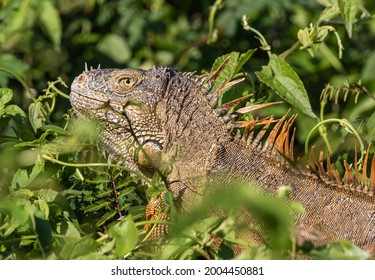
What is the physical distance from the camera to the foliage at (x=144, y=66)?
8.65ft

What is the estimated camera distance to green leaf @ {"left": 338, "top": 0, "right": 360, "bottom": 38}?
3.98m

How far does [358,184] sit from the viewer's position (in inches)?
138

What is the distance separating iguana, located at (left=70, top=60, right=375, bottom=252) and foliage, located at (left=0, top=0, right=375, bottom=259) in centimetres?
11

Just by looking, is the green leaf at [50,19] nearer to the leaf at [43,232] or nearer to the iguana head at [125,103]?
the iguana head at [125,103]

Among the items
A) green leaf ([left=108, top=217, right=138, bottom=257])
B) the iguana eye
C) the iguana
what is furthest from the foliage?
the iguana eye

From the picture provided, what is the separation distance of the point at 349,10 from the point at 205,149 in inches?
34.1

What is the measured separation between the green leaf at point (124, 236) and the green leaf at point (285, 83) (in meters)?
1.49

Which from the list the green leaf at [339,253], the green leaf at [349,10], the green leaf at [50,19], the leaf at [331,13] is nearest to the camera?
the green leaf at [339,253]

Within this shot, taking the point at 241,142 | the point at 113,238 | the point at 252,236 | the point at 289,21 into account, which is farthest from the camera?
the point at 289,21

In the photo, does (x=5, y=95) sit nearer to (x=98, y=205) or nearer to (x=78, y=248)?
(x=98, y=205)

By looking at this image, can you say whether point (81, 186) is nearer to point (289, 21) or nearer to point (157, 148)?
point (157, 148)

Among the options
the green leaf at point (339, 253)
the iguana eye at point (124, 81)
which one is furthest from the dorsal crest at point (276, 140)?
the green leaf at point (339, 253)
